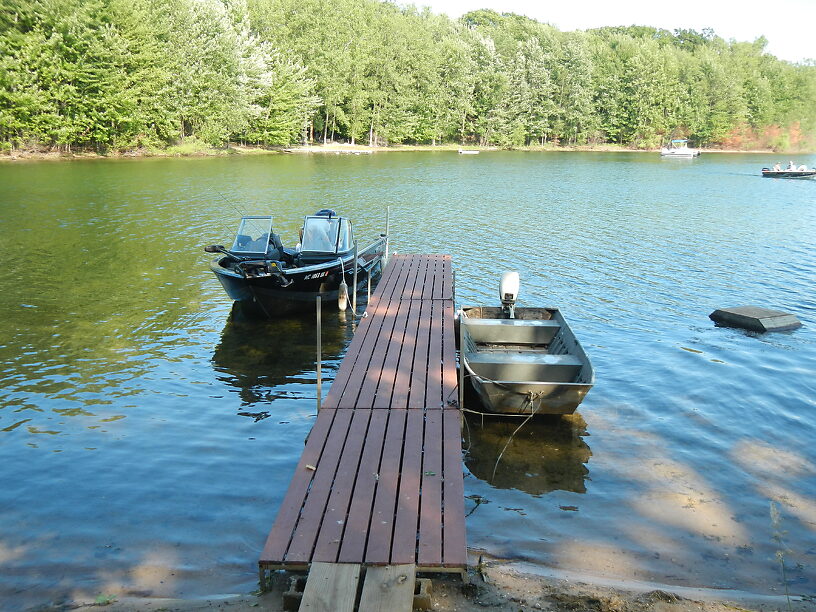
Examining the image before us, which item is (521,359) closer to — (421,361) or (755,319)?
(421,361)

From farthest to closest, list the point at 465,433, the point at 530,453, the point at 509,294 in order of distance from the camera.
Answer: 1. the point at 509,294
2. the point at 465,433
3. the point at 530,453

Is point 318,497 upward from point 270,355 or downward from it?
upward

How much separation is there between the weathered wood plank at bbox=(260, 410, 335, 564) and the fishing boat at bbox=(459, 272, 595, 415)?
2.86m

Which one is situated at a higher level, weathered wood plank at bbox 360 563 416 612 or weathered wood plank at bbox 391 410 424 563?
weathered wood plank at bbox 391 410 424 563

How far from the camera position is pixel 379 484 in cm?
698

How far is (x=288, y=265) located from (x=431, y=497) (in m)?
10.5

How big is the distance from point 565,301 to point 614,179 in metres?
35.9

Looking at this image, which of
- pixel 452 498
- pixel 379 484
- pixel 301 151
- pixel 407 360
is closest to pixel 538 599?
pixel 452 498

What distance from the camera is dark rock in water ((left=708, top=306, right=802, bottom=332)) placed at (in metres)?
15.6

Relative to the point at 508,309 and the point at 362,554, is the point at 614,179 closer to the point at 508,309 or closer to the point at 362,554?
the point at 508,309

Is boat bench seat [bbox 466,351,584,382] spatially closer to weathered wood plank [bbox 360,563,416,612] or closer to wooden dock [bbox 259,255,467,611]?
wooden dock [bbox 259,255,467,611]

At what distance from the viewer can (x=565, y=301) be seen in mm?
18016

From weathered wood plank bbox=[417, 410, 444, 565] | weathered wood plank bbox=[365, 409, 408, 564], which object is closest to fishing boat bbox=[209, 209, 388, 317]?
weathered wood plank bbox=[365, 409, 408, 564]

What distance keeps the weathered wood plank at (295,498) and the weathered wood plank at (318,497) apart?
2.2 inches
